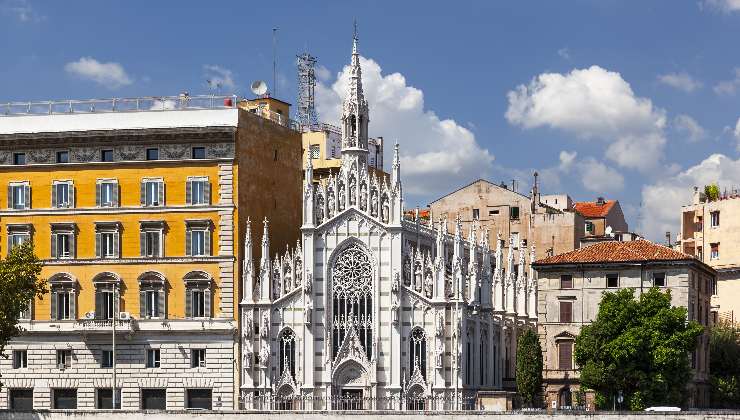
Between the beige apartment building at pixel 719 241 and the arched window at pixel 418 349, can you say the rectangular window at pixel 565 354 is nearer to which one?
the arched window at pixel 418 349

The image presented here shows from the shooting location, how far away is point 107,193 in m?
88.7

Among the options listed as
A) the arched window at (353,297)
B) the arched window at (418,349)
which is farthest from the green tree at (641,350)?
the arched window at (353,297)

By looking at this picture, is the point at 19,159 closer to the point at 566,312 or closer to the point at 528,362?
the point at 528,362

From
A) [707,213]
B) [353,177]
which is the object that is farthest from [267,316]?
[707,213]

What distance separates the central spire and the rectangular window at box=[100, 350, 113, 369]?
17913 millimetres

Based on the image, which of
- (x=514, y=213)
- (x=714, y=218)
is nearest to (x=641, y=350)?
(x=514, y=213)

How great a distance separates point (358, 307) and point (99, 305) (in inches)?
615

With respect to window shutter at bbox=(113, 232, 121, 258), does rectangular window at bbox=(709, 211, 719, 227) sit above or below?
above

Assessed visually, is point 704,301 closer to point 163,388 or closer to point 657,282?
point 657,282

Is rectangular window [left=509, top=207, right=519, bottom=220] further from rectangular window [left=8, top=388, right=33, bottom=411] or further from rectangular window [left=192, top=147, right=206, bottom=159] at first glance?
rectangular window [left=8, top=388, right=33, bottom=411]

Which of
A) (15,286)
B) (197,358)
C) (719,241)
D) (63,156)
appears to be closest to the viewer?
(15,286)

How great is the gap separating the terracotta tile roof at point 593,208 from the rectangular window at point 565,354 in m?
30.3

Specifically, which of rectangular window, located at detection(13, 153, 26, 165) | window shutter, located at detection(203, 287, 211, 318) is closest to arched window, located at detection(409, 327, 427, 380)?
window shutter, located at detection(203, 287, 211, 318)

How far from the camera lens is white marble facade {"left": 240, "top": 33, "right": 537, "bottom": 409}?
83438mm
